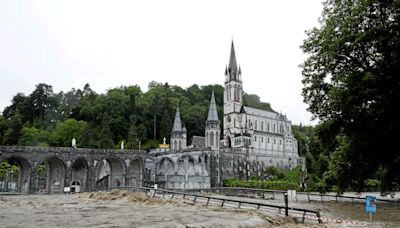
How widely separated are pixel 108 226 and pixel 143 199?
13.6 m

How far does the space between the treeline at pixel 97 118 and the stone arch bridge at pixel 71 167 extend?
12.2 metres

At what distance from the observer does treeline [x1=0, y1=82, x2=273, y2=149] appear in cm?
6994

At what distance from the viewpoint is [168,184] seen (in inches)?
2279

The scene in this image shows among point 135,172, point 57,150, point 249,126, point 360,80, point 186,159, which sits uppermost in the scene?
point 249,126

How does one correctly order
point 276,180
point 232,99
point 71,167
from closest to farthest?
point 71,167
point 276,180
point 232,99

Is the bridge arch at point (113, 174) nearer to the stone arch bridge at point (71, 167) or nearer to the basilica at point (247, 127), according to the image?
the stone arch bridge at point (71, 167)

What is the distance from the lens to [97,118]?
80.1 meters

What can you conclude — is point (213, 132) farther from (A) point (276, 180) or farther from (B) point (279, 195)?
(B) point (279, 195)

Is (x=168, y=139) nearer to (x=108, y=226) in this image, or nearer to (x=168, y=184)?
(x=168, y=184)

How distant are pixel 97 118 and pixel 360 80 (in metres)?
68.0

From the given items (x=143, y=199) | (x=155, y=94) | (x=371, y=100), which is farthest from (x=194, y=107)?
(x=371, y=100)

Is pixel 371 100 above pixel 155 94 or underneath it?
underneath

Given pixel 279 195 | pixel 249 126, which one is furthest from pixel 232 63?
pixel 279 195

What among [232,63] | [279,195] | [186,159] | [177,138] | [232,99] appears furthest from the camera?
[232,63]
